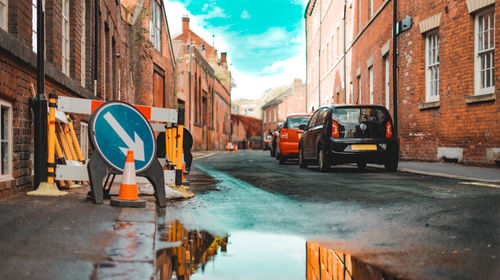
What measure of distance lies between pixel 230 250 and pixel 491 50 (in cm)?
1141

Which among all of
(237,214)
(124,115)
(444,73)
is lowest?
(237,214)

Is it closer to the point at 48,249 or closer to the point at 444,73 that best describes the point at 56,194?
the point at 48,249

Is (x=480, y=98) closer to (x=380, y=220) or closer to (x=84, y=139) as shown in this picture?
(x=380, y=220)

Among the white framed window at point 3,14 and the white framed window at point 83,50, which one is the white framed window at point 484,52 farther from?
the white framed window at point 3,14

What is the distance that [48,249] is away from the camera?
3.21 meters

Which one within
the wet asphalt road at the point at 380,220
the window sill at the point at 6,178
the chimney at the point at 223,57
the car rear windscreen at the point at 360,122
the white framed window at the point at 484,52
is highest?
the chimney at the point at 223,57

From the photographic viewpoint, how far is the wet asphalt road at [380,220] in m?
3.22

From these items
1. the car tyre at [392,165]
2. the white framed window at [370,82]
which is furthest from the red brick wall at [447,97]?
the white framed window at [370,82]

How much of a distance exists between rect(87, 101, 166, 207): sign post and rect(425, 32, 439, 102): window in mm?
11817

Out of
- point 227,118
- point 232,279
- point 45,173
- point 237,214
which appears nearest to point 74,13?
point 45,173

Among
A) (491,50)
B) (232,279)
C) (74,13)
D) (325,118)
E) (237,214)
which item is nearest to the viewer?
(232,279)

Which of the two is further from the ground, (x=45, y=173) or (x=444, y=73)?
(x=444, y=73)

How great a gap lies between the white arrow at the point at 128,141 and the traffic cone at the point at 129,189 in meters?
0.33

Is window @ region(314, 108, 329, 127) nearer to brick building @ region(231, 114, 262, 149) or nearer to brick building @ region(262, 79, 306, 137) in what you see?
brick building @ region(262, 79, 306, 137)
